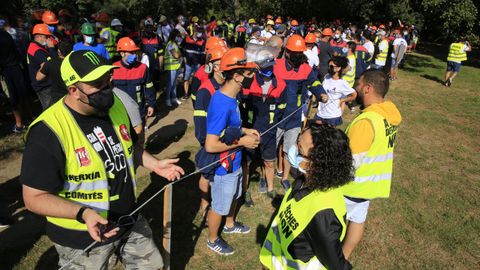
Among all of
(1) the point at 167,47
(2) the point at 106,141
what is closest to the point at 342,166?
(2) the point at 106,141

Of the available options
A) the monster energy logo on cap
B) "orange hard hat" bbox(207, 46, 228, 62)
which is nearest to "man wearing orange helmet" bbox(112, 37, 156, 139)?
"orange hard hat" bbox(207, 46, 228, 62)

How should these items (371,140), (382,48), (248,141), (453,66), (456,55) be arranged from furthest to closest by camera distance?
(453,66)
(456,55)
(382,48)
(248,141)
(371,140)

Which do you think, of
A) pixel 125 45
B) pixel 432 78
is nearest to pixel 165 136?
pixel 125 45

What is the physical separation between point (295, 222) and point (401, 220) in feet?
12.2

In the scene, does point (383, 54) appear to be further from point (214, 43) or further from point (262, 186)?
point (214, 43)

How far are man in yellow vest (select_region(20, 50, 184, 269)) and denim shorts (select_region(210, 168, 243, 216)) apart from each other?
1049 mm

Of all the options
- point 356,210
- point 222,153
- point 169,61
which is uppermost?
point 222,153

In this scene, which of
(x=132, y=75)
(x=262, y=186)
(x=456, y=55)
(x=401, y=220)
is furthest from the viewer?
(x=456, y=55)

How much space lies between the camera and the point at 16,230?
4379mm

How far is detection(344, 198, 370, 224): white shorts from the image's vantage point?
3459 mm

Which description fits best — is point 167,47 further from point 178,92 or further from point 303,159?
point 303,159

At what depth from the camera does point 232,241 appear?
4.43 metres

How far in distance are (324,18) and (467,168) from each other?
30541 mm

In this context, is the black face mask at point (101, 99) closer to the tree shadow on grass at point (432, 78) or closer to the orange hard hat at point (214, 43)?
the orange hard hat at point (214, 43)
